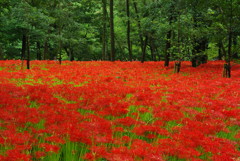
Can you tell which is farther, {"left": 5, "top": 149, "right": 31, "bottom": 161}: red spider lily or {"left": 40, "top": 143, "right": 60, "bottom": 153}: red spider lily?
{"left": 40, "top": 143, "right": 60, "bottom": 153}: red spider lily

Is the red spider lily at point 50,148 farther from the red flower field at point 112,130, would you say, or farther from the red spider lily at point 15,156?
the red spider lily at point 15,156

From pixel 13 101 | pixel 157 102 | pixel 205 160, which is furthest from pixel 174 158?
pixel 13 101

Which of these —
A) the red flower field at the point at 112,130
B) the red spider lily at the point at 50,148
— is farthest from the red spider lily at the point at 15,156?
the red spider lily at the point at 50,148

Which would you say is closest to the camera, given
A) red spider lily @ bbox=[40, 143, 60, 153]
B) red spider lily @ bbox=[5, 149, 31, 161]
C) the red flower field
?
red spider lily @ bbox=[5, 149, 31, 161]

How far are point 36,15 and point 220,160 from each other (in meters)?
14.5

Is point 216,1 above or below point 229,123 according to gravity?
above

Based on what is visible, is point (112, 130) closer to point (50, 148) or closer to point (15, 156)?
point (50, 148)

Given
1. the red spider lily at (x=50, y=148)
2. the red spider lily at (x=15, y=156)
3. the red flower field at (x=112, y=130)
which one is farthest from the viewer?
the red flower field at (x=112, y=130)

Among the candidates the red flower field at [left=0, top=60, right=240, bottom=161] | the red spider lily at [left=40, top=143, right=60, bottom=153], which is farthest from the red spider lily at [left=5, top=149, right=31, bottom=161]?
the red spider lily at [left=40, top=143, right=60, bottom=153]

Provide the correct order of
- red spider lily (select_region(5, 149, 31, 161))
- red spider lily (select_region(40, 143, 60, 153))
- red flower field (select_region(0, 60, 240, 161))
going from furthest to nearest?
red flower field (select_region(0, 60, 240, 161)) → red spider lily (select_region(40, 143, 60, 153)) → red spider lily (select_region(5, 149, 31, 161))

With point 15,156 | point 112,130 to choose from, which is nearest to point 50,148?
point 15,156

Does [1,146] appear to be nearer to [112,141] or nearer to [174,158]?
[112,141]

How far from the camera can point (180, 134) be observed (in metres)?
4.52

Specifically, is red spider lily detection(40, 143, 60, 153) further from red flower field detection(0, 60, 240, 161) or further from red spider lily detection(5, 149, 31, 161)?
red spider lily detection(5, 149, 31, 161)
